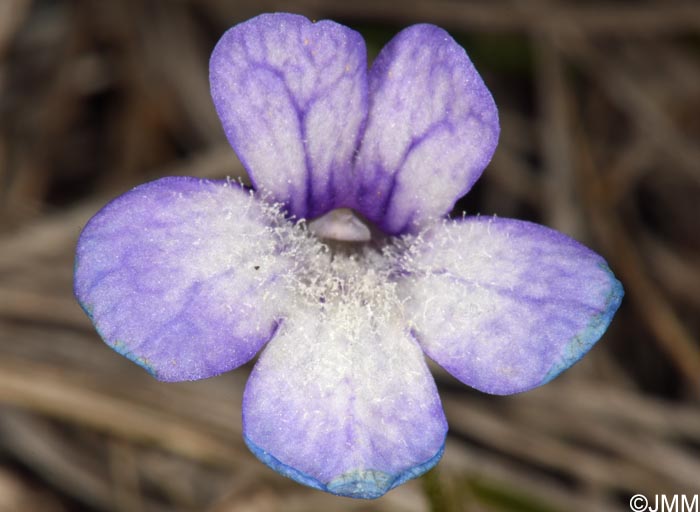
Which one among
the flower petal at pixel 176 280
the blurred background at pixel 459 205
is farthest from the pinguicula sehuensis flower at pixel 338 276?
the blurred background at pixel 459 205

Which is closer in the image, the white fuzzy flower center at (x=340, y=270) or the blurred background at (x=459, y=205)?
the white fuzzy flower center at (x=340, y=270)

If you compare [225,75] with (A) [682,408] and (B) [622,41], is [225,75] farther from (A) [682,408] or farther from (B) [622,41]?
(B) [622,41]

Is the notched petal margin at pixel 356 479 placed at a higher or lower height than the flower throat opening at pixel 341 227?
lower

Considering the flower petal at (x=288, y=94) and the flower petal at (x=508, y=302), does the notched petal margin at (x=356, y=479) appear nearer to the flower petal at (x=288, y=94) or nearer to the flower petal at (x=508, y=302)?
the flower petal at (x=508, y=302)

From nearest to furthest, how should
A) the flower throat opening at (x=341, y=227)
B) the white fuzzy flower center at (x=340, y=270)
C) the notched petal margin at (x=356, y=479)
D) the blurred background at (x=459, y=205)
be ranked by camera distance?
the notched petal margin at (x=356, y=479) < the white fuzzy flower center at (x=340, y=270) < the flower throat opening at (x=341, y=227) < the blurred background at (x=459, y=205)

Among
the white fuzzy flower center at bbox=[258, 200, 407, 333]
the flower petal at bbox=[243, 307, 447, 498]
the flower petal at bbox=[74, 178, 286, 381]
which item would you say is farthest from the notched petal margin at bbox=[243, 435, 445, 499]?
the white fuzzy flower center at bbox=[258, 200, 407, 333]

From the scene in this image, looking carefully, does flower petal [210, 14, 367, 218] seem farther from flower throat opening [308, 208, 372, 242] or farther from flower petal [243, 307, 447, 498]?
→ flower petal [243, 307, 447, 498]
